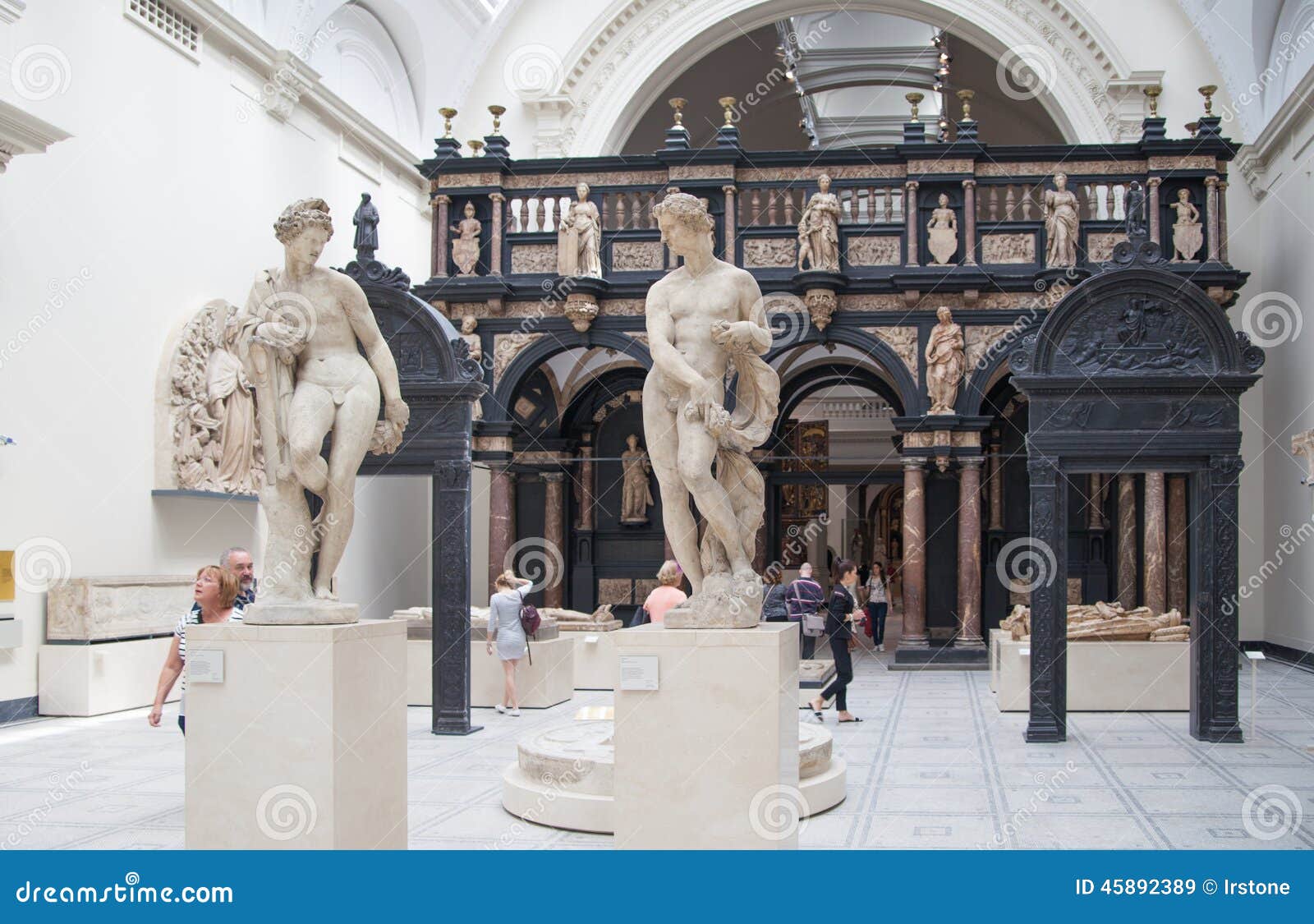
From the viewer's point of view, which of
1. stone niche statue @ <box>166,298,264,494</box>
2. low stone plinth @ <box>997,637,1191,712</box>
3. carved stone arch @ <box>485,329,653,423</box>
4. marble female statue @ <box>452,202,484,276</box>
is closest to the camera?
low stone plinth @ <box>997,637,1191,712</box>

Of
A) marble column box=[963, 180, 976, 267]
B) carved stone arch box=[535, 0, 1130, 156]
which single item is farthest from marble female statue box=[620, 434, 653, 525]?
marble column box=[963, 180, 976, 267]

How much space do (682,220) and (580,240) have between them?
11763 millimetres

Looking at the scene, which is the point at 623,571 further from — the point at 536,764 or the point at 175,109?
the point at 536,764

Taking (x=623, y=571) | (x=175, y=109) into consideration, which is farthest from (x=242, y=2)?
(x=623, y=571)

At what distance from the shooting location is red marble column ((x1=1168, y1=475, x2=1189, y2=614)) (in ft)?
55.6

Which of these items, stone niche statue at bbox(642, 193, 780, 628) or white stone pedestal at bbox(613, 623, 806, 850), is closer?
white stone pedestal at bbox(613, 623, 806, 850)

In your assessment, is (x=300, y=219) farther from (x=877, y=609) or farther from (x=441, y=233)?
(x=877, y=609)

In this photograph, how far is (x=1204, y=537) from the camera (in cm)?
1077

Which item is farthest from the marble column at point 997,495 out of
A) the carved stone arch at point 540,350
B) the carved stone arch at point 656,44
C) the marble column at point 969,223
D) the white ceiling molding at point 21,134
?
the white ceiling molding at point 21,134

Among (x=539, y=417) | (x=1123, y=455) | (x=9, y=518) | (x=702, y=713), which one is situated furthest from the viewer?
(x=539, y=417)

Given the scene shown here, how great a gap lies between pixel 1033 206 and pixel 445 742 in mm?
11819

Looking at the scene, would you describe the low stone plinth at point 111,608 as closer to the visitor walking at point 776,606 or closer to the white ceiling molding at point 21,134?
the white ceiling molding at point 21,134

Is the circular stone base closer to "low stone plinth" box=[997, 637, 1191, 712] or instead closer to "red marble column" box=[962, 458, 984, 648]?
"low stone plinth" box=[997, 637, 1191, 712]

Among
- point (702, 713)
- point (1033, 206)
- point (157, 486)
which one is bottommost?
point (702, 713)
